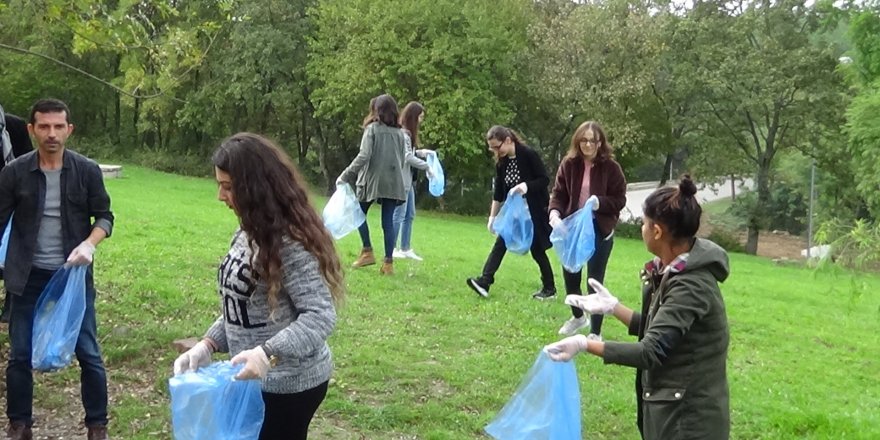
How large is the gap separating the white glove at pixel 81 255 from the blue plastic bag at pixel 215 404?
1.51 metres

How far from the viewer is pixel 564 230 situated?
20.9ft

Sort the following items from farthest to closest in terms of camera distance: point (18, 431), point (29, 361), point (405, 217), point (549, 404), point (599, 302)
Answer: point (405, 217), point (18, 431), point (29, 361), point (549, 404), point (599, 302)

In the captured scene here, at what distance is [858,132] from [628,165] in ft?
45.7

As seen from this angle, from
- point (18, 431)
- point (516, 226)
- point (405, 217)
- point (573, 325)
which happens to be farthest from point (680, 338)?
point (405, 217)

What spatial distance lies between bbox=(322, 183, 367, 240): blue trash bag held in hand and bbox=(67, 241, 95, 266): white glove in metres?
3.81

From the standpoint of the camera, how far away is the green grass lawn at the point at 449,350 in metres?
4.94

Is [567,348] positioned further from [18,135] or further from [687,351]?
[18,135]

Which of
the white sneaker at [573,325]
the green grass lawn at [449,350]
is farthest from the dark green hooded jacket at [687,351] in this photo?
the white sneaker at [573,325]

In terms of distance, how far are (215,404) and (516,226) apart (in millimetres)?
5155

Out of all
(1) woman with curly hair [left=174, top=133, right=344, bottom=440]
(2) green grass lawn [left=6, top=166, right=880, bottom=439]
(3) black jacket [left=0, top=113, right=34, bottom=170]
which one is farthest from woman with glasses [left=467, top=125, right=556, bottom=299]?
(1) woman with curly hair [left=174, top=133, right=344, bottom=440]

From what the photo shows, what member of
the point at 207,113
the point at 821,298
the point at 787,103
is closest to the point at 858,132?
the point at 821,298

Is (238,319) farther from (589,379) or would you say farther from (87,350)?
(589,379)

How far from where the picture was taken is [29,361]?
4137mm

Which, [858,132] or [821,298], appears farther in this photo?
[858,132]
